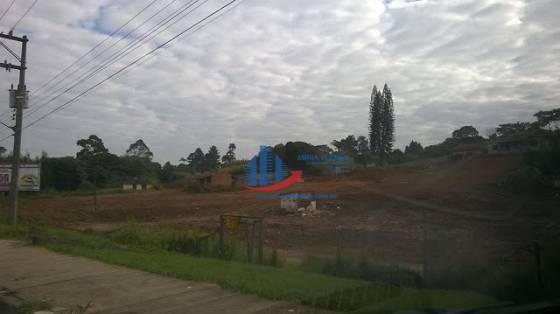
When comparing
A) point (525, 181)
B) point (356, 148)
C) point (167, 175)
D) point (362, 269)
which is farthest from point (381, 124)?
point (362, 269)

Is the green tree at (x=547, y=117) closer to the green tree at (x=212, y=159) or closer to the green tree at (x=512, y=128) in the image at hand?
the green tree at (x=512, y=128)

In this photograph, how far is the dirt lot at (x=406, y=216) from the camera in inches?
645

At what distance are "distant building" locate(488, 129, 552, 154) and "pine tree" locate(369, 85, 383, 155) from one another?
56.4m

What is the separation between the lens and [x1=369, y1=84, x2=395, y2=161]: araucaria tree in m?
75.9

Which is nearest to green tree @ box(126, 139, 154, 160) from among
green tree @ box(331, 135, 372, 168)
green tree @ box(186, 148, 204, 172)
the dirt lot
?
green tree @ box(186, 148, 204, 172)

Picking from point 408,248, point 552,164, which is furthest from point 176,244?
point 552,164

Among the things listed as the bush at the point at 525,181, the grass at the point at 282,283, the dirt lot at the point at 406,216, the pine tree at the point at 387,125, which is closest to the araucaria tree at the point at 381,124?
the pine tree at the point at 387,125

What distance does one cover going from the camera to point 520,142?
50.8 ft

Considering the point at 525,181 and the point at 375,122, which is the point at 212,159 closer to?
the point at 375,122

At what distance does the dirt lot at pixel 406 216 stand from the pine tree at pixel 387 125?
3131 centimetres

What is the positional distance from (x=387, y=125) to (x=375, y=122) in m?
1.80

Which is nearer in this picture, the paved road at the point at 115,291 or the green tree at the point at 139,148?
the paved road at the point at 115,291

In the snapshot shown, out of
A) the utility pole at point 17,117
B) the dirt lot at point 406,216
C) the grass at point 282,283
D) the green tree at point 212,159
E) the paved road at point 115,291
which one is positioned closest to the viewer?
the grass at point 282,283

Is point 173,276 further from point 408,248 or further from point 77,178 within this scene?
point 77,178
